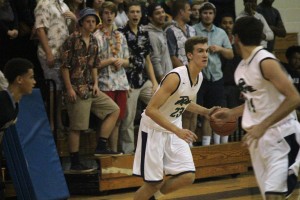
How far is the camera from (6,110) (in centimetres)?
656

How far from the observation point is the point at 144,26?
917 centimetres

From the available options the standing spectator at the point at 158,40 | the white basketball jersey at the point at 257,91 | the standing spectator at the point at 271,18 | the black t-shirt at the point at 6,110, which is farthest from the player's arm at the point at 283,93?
the standing spectator at the point at 271,18

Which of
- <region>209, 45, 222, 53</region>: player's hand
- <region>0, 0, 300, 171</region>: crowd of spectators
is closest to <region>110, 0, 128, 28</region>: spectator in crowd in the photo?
<region>0, 0, 300, 171</region>: crowd of spectators

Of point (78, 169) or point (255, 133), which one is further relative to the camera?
point (78, 169)

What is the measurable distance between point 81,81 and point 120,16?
1380 millimetres

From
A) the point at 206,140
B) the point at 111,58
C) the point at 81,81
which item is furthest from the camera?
the point at 206,140

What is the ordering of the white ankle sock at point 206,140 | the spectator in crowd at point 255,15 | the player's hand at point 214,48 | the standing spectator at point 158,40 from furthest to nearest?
the spectator in crowd at point 255,15, the white ankle sock at point 206,140, the player's hand at point 214,48, the standing spectator at point 158,40

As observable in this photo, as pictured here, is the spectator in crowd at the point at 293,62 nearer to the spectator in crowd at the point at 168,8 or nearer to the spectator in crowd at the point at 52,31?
the spectator in crowd at the point at 168,8

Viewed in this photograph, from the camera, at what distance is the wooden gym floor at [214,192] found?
8438mm

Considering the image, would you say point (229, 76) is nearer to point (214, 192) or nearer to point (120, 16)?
point (120, 16)

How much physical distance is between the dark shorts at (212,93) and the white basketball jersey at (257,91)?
408cm

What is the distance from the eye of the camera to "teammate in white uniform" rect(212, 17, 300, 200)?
5.03 metres

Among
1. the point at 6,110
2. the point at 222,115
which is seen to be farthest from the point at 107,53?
the point at 222,115

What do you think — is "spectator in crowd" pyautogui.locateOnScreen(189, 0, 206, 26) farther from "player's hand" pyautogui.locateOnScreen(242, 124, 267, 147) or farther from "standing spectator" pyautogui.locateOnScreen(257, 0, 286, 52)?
"player's hand" pyautogui.locateOnScreen(242, 124, 267, 147)
